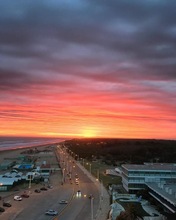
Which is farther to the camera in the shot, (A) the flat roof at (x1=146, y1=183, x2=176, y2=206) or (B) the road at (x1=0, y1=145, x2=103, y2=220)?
(A) the flat roof at (x1=146, y1=183, x2=176, y2=206)

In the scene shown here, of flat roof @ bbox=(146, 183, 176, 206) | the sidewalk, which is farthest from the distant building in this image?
flat roof @ bbox=(146, 183, 176, 206)

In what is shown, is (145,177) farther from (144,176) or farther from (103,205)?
(103,205)

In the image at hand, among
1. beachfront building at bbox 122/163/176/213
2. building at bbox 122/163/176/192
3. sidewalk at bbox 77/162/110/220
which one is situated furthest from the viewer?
building at bbox 122/163/176/192

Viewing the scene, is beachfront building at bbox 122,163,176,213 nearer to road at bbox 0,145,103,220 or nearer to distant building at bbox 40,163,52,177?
road at bbox 0,145,103,220

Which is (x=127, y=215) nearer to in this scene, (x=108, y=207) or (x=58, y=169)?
(x=108, y=207)

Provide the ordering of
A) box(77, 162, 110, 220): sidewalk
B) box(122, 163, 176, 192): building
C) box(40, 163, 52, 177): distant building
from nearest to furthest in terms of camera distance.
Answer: box(77, 162, 110, 220): sidewalk, box(122, 163, 176, 192): building, box(40, 163, 52, 177): distant building

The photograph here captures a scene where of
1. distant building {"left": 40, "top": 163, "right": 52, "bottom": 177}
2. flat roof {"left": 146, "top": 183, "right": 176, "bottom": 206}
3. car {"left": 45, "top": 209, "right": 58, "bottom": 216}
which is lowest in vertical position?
car {"left": 45, "top": 209, "right": 58, "bottom": 216}

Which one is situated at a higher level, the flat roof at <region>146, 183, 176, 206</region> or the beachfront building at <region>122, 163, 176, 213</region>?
the beachfront building at <region>122, 163, 176, 213</region>

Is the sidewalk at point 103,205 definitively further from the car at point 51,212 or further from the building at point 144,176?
the car at point 51,212

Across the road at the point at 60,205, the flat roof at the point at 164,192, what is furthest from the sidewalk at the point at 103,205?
the flat roof at the point at 164,192
